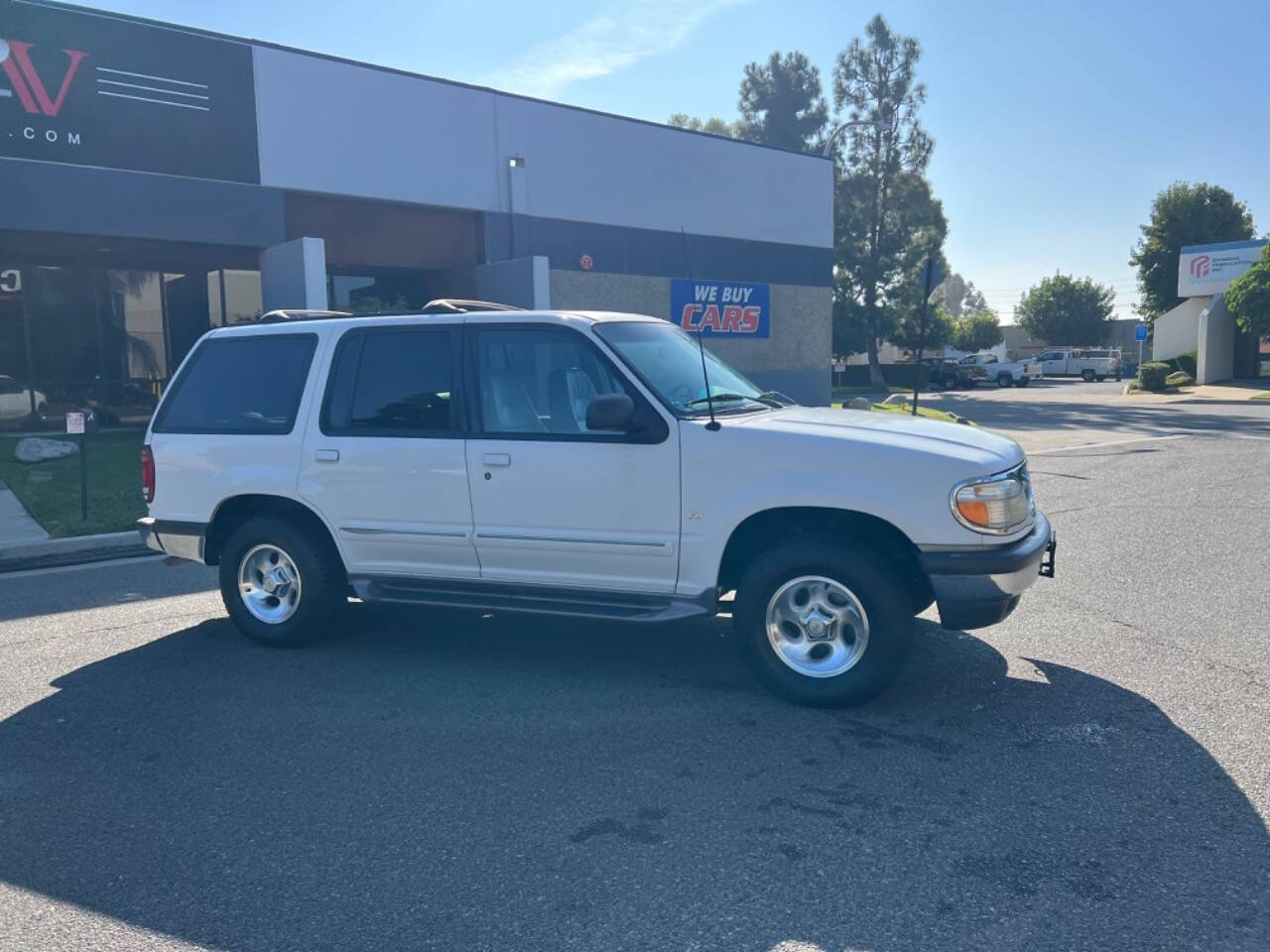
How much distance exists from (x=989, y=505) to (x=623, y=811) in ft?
7.27

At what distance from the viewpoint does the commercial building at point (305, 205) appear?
1577 cm

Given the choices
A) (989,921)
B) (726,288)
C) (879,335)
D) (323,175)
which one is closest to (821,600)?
(989,921)

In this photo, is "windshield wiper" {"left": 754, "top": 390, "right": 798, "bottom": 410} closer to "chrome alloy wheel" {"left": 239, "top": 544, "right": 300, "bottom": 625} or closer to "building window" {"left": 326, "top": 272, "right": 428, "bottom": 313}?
"chrome alloy wheel" {"left": 239, "top": 544, "right": 300, "bottom": 625}

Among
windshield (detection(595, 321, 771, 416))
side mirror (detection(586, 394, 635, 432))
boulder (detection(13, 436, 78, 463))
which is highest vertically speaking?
windshield (detection(595, 321, 771, 416))

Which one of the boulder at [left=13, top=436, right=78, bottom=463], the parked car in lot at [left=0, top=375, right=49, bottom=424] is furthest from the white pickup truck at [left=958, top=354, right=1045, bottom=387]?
the boulder at [left=13, top=436, right=78, bottom=463]

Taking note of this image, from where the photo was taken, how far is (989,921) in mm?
3236

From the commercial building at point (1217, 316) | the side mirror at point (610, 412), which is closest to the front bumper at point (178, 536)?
the side mirror at point (610, 412)

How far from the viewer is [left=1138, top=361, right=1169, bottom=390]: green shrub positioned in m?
39.2

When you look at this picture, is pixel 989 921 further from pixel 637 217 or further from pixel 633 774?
pixel 637 217

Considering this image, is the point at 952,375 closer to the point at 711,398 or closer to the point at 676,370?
the point at 676,370

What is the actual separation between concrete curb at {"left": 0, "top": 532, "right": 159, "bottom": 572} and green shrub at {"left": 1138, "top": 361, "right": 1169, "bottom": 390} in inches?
1494

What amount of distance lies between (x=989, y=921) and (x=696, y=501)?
99.1 inches

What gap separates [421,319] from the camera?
6.14m

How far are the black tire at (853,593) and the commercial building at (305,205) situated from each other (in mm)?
11712
